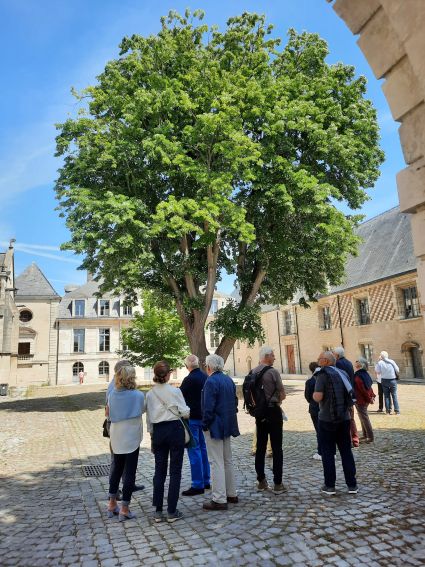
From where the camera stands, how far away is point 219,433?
5172 mm

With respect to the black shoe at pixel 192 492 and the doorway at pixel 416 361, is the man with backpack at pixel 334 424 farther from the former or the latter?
the doorway at pixel 416 361

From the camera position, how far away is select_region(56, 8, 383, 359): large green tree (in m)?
14.1

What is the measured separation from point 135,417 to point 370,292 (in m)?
26.3

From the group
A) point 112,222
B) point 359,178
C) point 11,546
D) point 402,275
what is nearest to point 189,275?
point 112,222

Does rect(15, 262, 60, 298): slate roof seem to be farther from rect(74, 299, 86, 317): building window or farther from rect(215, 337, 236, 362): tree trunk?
rect(215, 337, 236, 362): tree trunk

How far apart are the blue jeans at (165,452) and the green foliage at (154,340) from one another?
61.7 ft

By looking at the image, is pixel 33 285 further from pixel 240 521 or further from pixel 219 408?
pixel 240 521

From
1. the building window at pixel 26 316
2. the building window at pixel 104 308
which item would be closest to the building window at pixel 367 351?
the building window at pixel 104 308

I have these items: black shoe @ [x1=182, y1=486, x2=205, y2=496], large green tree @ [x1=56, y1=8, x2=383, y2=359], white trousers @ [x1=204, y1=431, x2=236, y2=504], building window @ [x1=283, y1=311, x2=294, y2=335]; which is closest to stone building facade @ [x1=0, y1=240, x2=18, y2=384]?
large green tree @ [x1=56, y1=8, x2=383, y2=359]

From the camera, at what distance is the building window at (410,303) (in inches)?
984

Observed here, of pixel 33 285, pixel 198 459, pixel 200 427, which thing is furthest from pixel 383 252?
pixel 33 285

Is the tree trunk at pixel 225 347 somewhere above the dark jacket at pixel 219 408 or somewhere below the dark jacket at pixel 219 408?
above

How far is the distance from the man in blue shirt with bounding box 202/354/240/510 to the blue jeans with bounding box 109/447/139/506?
952 millimetres

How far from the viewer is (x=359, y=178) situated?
1642 cm
